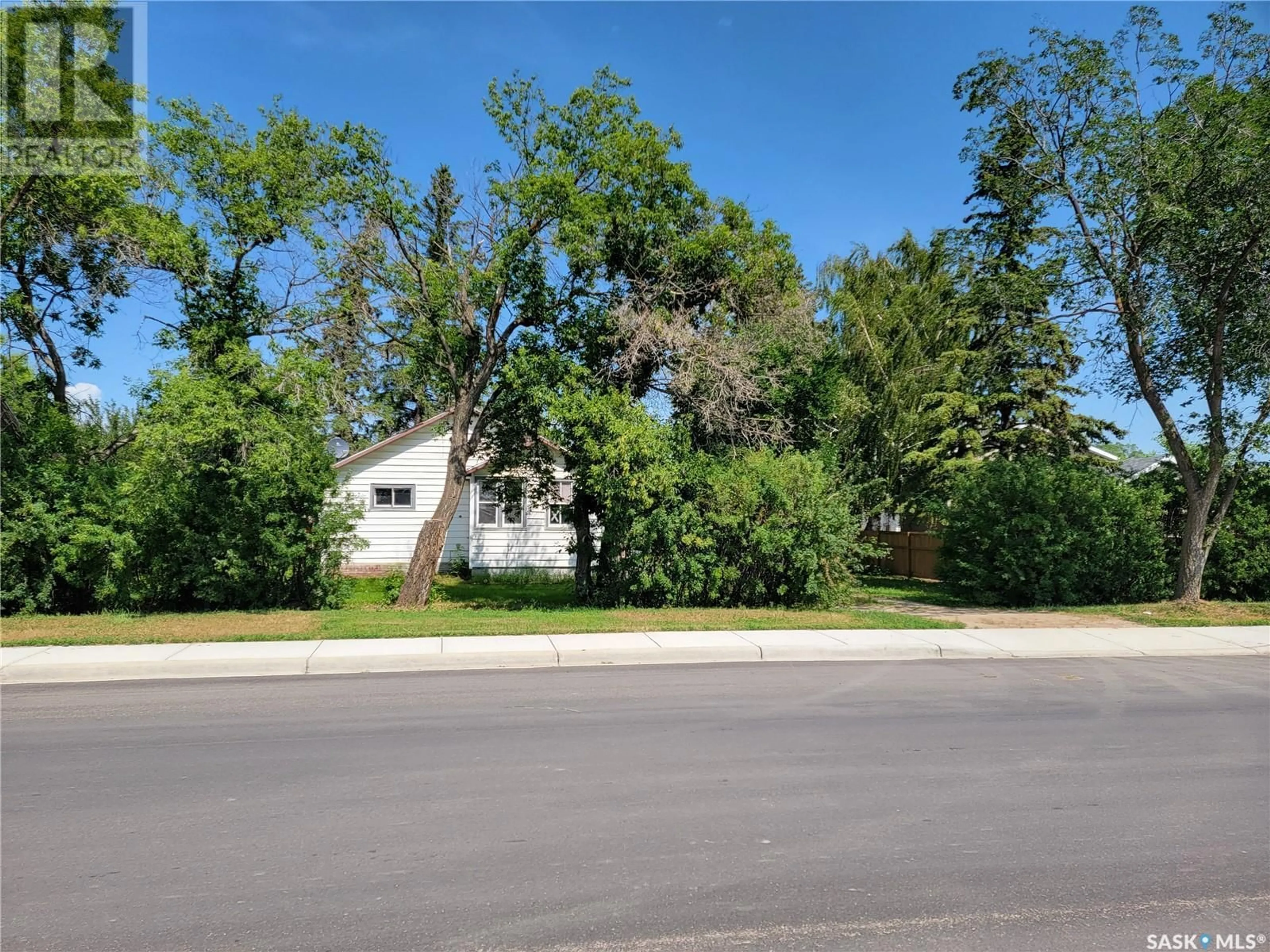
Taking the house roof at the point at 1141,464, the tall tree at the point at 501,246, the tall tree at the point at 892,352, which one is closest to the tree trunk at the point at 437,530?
the tall tree at the point at 501,246

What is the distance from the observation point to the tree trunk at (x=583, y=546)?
15.9m

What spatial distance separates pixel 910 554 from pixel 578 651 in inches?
725

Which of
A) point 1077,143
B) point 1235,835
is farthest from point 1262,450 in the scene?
point 1235,835

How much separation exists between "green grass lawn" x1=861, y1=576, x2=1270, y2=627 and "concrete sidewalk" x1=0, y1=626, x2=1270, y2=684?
1.25 metres

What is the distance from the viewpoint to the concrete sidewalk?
29.4 ft

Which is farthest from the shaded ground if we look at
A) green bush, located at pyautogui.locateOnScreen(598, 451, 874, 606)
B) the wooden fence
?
the wooden fence

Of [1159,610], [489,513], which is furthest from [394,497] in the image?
[1159,610]

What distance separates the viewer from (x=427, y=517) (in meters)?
22.7

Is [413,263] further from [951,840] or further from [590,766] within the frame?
[951,840]

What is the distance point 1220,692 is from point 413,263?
553 inches

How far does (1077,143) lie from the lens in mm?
14477

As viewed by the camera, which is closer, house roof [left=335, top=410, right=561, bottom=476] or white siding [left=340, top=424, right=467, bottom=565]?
house roof [left=335, top=410, right=561, bottom=476]

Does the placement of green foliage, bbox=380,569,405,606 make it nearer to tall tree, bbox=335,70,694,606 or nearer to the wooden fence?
tall tree, bbox=335,70,694,606

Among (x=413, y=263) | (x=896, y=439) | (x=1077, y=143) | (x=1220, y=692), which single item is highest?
(x=1077, y=143)
